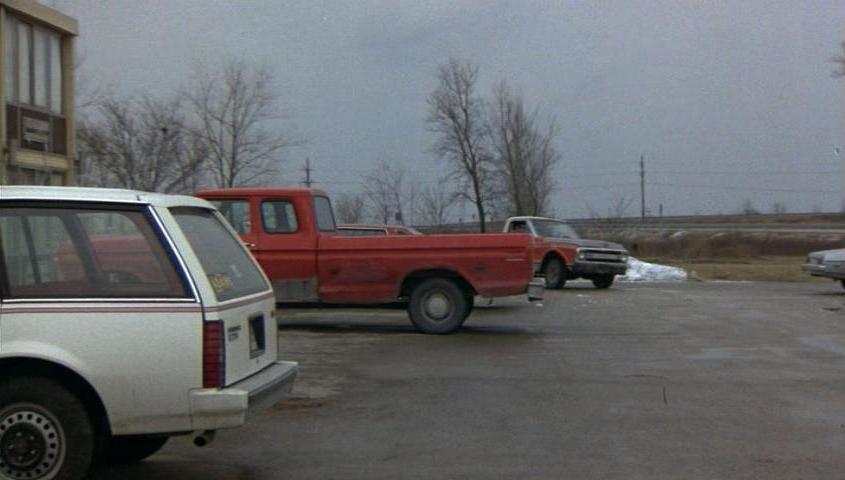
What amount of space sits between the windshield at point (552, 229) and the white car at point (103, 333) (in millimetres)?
19265

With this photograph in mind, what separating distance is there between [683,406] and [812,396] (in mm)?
1521

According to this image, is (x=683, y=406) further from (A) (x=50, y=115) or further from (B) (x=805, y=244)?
(B) (x=805, y=244)

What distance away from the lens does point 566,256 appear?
78.6 feet

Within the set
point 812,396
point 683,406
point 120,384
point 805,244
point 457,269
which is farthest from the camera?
point 805,244

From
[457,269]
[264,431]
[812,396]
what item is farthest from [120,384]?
[457,269]

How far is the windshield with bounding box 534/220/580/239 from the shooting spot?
24672mm

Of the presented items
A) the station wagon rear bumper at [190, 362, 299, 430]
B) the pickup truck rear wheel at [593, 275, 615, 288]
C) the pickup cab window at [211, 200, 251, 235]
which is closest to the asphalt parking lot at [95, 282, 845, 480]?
the station wagon rear bumper at [190, 362, 299, 430]

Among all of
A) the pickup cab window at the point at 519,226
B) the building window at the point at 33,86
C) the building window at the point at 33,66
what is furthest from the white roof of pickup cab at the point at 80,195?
the pickup cab window at the point at 519,226

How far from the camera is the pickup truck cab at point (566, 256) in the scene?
78.6 feet

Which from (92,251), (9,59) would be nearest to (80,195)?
(92,251)

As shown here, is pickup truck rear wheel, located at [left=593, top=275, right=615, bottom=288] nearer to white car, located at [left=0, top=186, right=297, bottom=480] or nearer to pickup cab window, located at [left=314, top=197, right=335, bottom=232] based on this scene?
pickup cab window, located at [left=314, top=197, right=335, bottom=232]

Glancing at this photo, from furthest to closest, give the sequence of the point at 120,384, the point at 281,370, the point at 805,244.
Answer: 1. the point at 805,244
2. the point at 281,370
3. the point at 120,384

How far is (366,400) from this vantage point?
9.02m

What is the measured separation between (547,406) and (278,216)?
6558 mm
